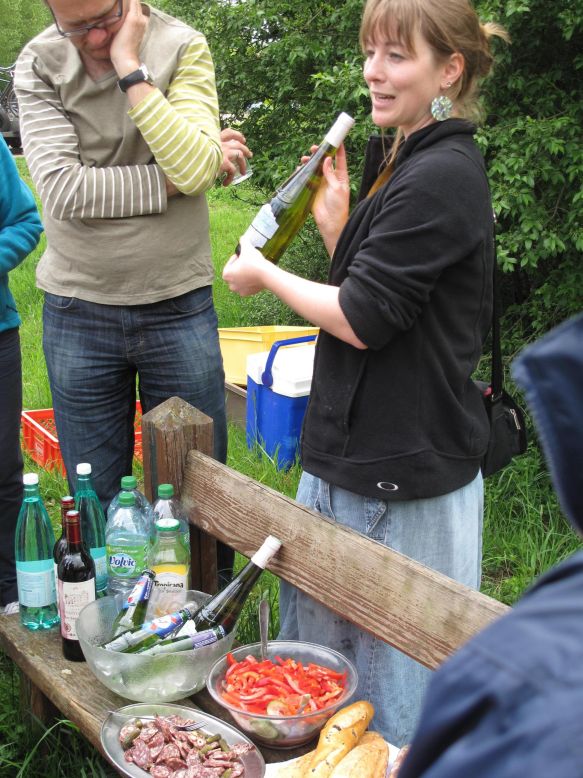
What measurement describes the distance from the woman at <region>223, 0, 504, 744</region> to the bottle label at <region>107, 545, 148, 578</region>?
51cm

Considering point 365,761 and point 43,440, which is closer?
point 365,761

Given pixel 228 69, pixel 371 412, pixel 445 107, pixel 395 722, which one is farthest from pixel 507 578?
pixel 228 69

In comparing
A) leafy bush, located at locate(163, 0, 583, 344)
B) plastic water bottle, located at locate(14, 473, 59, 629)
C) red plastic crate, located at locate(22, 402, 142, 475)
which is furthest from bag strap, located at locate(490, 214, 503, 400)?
red plastic crate, located at locate(22, 402, 142, 475)

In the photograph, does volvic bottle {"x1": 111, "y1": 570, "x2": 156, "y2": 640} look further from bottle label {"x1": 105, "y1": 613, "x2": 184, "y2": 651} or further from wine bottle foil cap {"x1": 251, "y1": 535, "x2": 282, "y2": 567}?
wine bottle foil cap {"x1": 251, "y1": 535, "x2": 282, "y2": 567}

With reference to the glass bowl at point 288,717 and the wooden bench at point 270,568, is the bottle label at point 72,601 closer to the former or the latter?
the wooden bench at point 270,568

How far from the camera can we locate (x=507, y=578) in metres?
3.97

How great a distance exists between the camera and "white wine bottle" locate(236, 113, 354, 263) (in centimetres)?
226

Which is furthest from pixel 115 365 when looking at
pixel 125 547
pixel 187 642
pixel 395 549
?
pixel 395 549

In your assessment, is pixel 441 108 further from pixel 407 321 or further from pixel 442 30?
pixel 407 321

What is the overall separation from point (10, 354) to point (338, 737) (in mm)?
1878

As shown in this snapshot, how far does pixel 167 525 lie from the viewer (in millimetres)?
2273

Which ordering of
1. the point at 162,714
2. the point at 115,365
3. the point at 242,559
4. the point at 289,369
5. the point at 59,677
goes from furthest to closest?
the point at 289,369 < the point at 242,559 < the point at 115,365 < the point at 59,677 < the point at 162,714

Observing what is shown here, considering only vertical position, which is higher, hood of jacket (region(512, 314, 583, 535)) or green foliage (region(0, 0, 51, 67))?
green foliage (region(0, 0, 51, 67))

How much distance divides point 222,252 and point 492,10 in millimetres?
5597
